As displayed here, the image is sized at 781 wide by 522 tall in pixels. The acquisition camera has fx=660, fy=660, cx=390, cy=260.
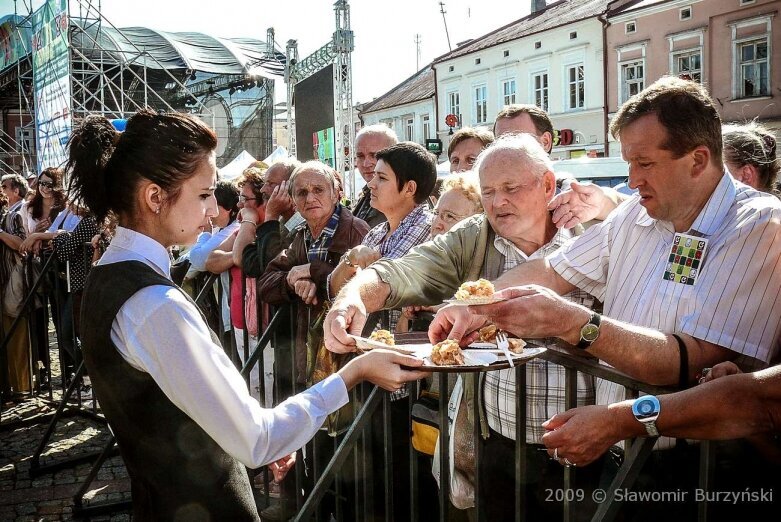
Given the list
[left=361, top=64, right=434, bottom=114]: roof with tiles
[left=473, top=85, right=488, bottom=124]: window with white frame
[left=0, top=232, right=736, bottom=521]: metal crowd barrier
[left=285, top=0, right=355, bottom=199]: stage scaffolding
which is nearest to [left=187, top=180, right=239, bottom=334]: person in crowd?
[left=0, top=232, right=736, bottom=521]: metal crowd barrier

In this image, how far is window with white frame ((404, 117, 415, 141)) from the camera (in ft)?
133

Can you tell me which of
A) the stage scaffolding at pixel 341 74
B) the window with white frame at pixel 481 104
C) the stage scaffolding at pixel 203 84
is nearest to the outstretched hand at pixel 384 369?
the stage scaffolding at pixel 341 74

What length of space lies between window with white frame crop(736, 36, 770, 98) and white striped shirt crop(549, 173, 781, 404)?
77.1 feet

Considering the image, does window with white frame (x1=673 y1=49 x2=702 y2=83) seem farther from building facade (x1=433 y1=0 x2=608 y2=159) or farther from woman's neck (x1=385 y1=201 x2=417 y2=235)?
woman's neck (x1=385 y1=201 x2=417 y2=235)

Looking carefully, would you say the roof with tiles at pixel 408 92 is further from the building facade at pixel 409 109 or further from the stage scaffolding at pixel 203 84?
the stage scaffolding at pixel 203 84

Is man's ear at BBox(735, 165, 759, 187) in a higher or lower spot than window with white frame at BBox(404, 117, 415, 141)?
lower

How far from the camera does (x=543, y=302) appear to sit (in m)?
2.07

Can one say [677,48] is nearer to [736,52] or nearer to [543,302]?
[736,52]

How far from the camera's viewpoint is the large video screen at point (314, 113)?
693 inches

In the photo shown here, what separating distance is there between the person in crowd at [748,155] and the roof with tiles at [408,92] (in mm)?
35470

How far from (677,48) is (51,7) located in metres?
21.0

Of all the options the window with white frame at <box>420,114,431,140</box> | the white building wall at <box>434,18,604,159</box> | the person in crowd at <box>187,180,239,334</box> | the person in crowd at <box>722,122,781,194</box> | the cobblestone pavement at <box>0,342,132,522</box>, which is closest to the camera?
the person in crowd at <box>722,122,781,194</box>

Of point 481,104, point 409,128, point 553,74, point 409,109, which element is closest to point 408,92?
point 409,109

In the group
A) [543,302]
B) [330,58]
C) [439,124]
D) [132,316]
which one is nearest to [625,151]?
[543,302]
